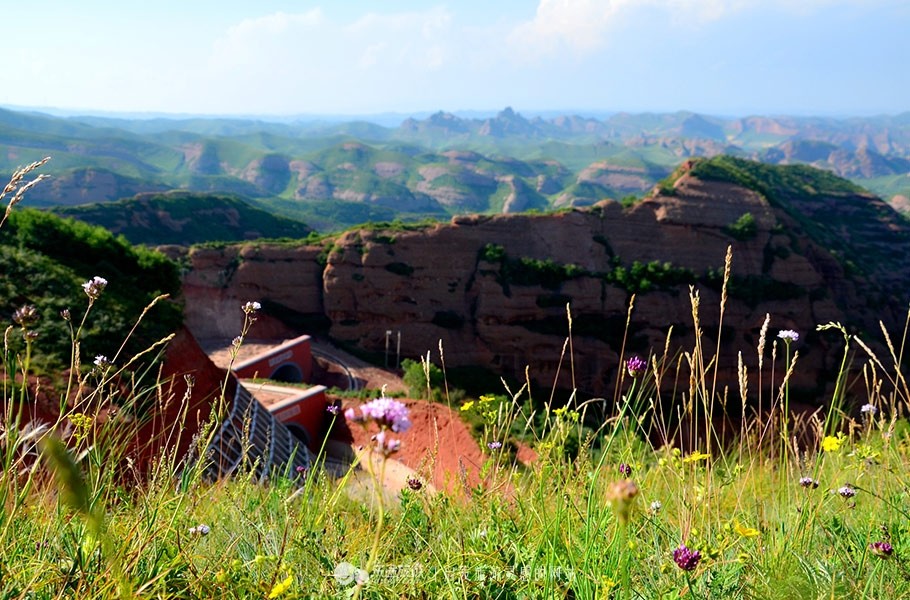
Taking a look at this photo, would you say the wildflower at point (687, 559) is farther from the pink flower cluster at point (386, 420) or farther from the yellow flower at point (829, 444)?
the yellow flower at point (829, 444)

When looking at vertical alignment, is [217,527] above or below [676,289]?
above

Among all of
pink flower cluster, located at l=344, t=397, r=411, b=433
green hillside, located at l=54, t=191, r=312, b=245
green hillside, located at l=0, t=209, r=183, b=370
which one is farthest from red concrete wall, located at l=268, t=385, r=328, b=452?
green hillside, located at l=54, t=191, r=312, b=245

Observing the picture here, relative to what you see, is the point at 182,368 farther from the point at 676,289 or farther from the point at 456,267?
the point at 676,289

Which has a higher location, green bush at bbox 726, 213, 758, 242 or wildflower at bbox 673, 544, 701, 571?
wildflower at bbox 673, 544, 701, 571

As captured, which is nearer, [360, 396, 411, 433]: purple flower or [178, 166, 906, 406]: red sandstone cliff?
[360, 396, 411, 433]: purple flower

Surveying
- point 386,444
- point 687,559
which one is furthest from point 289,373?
point 386,444

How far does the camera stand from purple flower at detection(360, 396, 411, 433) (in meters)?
1.35

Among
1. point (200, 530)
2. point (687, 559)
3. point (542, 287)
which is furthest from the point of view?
point (542, 287)

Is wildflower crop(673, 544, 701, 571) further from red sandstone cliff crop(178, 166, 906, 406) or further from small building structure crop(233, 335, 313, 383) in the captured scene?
red sandstone cliff crop(178, 166, 906, 406)

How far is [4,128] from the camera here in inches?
7308

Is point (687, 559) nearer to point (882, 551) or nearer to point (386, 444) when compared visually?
point (882, 551)

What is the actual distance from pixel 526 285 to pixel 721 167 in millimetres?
20624

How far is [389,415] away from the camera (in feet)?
4.45

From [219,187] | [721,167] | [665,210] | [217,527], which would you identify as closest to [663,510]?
[217,527]
